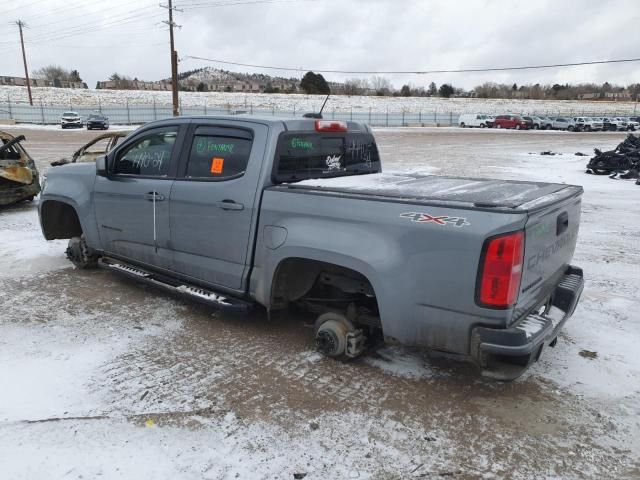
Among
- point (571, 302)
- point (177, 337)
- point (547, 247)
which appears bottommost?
point (177, 337)

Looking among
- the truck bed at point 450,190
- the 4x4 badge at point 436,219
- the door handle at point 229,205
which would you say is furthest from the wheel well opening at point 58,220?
the 4x4 badge at point 436,219

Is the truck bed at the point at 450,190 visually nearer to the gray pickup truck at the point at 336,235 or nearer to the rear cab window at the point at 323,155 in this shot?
the gray pickup truck at the point at 336,235

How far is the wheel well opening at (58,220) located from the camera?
20.3 feet

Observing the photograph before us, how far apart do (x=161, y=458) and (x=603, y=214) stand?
957 centimetres

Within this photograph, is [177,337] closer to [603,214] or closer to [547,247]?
[547,247]

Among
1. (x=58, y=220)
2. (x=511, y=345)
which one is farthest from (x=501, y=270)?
(x=58, y=220)

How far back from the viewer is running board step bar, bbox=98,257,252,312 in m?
4.26

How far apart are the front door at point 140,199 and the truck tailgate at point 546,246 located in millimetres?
3039

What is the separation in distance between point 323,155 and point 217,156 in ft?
3.02

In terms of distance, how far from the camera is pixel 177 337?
14.5 feet

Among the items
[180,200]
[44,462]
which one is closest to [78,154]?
[180,200]

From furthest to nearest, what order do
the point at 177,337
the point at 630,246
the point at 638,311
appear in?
the point at 630,246 → the point at 638,311 → the point at 177,337

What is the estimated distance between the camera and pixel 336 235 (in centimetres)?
358

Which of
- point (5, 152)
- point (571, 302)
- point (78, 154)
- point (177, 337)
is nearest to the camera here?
point (571, 302)
